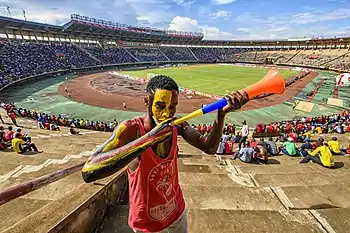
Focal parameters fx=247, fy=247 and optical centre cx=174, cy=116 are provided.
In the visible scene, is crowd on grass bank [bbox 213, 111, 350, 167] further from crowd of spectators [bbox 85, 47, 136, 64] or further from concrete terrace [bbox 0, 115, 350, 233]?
crowd of spectators [bbox 85, 47, 136, 64]

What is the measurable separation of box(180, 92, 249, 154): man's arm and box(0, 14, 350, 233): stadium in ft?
2.38

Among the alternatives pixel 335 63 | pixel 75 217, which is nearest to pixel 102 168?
pixel 75 217

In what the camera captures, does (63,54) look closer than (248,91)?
No

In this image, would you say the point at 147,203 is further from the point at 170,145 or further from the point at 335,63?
the point at 335,63

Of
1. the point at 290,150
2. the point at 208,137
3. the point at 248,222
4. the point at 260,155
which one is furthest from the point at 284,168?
the point at 208,137

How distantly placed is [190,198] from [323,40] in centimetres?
9054

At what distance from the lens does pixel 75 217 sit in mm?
3148

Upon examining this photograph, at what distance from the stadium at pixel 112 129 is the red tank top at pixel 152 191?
976mm

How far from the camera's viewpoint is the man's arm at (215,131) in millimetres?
2254

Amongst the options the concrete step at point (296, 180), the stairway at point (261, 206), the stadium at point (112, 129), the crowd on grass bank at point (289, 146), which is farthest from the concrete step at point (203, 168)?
the crowd on grass bank at point (289, 146)

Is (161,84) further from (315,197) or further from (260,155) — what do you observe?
(260,155)

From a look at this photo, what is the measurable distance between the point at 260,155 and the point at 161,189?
7.70m

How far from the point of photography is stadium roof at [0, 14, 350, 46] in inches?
2264

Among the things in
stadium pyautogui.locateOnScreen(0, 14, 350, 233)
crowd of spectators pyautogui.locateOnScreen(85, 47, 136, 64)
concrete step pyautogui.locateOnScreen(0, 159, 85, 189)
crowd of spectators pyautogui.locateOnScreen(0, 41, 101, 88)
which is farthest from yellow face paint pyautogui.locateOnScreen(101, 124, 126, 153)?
crowd of spectators pyautogui.locateOnScreen(85, 47, 136, 64)
